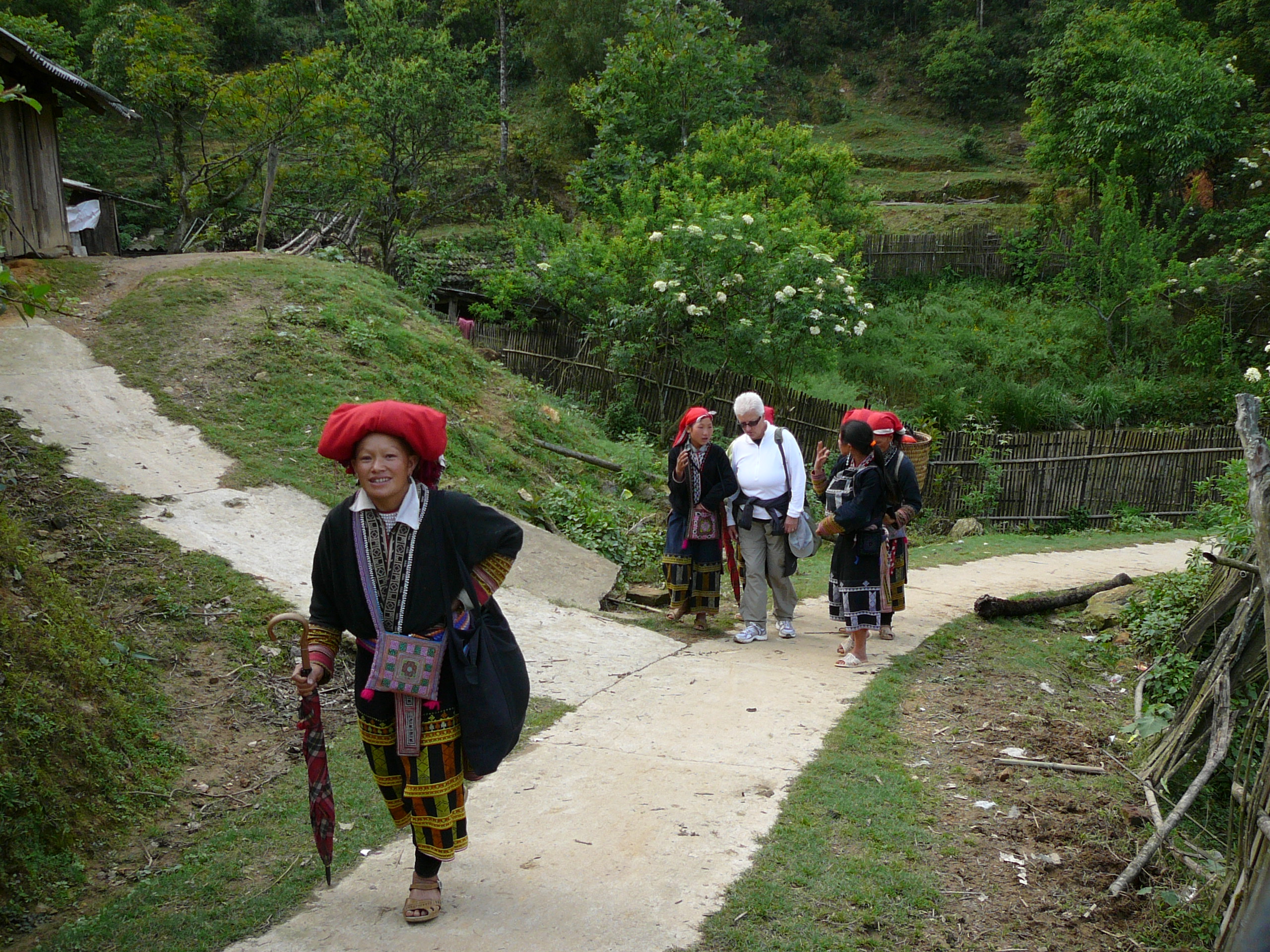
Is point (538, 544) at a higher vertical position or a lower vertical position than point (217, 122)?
lower

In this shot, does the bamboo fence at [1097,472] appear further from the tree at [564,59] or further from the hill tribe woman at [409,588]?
A: the tree at [564,59]

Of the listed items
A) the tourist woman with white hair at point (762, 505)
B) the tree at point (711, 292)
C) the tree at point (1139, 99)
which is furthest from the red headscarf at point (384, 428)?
the tree at point (1139, 99)

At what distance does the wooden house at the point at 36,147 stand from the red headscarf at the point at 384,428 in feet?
37.8

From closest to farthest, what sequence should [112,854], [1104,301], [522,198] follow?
[112,854] < [1104,301] < [522,198]

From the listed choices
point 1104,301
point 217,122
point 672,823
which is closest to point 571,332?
point 217,122

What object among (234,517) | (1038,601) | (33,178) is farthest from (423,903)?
(33,178)

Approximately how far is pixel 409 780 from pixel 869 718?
3213mm

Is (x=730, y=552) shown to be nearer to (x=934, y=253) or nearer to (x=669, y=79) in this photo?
(x=669, y=79)

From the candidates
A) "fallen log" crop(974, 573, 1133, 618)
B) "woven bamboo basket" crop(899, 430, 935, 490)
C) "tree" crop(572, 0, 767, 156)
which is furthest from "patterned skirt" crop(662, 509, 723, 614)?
"tree" crop(572, 0, 767, 156)

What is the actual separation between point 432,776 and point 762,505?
434cm

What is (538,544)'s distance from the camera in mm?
9344

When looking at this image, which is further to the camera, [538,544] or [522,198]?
[522,198]

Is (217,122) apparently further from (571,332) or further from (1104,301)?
(1104,301)

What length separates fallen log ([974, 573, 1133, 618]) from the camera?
8711mm
